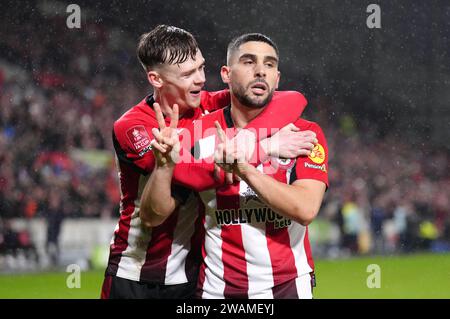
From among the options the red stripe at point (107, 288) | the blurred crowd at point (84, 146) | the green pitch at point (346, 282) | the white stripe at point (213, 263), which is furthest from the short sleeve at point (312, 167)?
the blurred crowd at point (84, 146)

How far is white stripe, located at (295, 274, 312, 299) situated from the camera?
277 centimetres

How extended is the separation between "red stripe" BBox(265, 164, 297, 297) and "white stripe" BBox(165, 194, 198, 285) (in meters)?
0.47

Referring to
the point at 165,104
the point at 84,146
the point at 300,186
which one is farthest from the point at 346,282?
the point at 300,186

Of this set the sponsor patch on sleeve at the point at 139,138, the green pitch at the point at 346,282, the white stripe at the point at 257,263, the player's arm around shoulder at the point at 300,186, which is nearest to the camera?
the player's arm around shoulder at the point at 300,186

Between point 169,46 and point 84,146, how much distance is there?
764 cm

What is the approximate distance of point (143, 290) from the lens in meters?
3.23

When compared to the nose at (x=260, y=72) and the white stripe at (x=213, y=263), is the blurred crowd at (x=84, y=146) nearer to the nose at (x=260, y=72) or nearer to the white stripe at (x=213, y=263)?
the white stripe at (x=213, y=263)

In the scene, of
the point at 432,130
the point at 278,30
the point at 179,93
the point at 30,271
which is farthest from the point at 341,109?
the point at 179,93

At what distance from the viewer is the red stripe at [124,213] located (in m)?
3.25

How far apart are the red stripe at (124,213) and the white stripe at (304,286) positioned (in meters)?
0.93

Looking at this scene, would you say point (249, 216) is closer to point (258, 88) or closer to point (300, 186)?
point (300, 186)

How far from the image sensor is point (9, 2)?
35.4 ft

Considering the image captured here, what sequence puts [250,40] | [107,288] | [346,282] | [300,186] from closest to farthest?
[300,186] → [250,40] → [107,288] → [346,282]

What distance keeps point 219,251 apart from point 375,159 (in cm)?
1149
